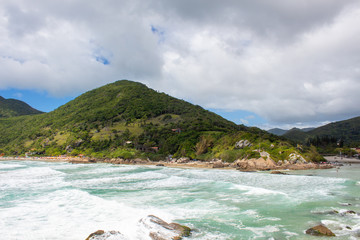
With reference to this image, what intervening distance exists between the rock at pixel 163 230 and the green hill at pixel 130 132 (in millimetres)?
48111

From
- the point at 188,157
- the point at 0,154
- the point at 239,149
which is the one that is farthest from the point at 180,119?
the point at 0,154

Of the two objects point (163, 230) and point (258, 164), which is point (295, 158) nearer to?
point (258, 164)

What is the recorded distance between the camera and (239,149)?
63344mm

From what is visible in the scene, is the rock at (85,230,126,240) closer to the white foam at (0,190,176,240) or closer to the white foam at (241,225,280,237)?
the white foam at (0,190,176,240)

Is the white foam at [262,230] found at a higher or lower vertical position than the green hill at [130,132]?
lower

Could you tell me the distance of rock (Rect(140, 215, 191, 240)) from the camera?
1013 cm

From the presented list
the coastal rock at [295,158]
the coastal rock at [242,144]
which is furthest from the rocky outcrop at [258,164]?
the coastal rock at [242,144]

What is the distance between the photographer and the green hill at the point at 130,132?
72.2 meters

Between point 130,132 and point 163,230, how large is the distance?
330 ft

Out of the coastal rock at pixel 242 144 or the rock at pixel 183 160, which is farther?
the rock at pixel 183 160

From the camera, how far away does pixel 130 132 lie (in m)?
108

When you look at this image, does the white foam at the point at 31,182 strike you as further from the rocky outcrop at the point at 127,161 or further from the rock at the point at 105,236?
Answer: the rocky outcrop at the point at 127,161

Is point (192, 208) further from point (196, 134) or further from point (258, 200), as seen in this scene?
point (196, 134)

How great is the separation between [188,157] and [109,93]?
11356 cm
